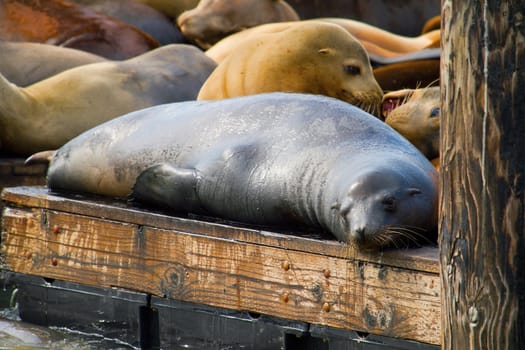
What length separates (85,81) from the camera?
721 centimetres

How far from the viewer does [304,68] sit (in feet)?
21.2

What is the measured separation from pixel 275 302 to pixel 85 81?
3.34 m

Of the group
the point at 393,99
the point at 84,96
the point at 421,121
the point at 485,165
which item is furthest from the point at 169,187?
the point at 84,96

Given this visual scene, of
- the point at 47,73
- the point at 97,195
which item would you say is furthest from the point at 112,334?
the point at 47,73

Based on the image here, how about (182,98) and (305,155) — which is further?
(182,98)

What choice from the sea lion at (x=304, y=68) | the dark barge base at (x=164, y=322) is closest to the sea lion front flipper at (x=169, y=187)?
the dark barge base at (x=164, y=322)

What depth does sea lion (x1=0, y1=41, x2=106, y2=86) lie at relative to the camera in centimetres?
775

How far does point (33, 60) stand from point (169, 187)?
139 inches

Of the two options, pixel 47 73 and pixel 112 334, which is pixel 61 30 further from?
pixel 112 334

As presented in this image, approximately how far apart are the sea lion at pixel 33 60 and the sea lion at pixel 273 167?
8.71ft

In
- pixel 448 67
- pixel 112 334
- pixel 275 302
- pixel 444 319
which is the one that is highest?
pixel 448 67

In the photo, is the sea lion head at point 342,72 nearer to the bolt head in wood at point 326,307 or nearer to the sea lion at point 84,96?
the sea lion at point 84,96

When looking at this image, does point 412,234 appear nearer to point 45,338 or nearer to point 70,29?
point 45,338

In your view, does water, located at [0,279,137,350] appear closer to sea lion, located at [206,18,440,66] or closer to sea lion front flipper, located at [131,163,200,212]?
sea lion front flipper, located at [131,163,200,212]
